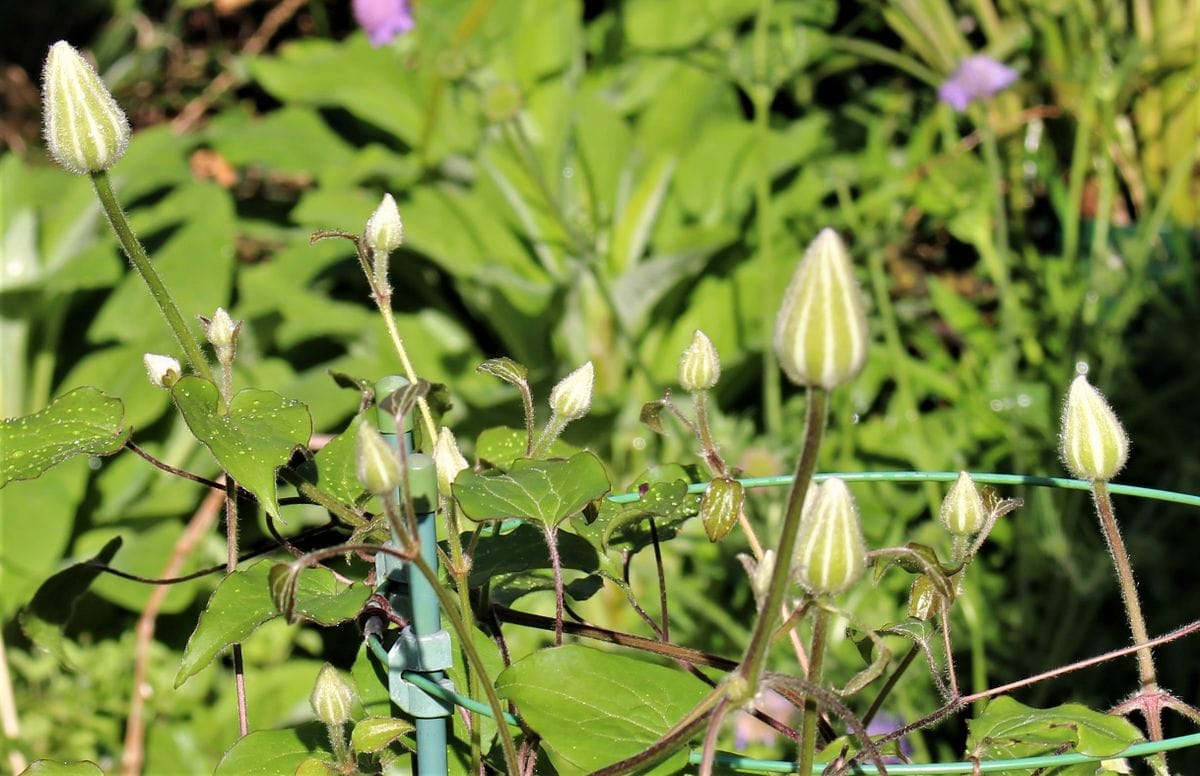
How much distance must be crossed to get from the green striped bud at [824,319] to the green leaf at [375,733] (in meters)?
0.26

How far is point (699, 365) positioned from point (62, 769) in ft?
1.10

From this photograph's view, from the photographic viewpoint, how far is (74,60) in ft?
1.68

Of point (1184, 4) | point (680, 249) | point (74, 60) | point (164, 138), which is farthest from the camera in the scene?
point (164, 138)

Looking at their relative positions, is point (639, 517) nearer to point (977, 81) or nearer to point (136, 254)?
point (136, 254)

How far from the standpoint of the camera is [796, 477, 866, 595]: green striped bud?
1.26 feet

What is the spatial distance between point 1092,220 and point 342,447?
6.08ft

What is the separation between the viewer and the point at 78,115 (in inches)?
20.4

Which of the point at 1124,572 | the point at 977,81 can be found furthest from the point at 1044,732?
the point at 977,81

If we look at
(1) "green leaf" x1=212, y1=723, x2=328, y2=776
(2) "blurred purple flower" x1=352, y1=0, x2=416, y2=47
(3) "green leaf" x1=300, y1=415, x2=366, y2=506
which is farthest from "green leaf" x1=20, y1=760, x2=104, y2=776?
(2) "blurred purple flower" x1=352, y1=0, x2=416, y2=47

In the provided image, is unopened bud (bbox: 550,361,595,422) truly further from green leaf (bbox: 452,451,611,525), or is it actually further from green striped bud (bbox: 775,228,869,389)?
green striped bud (bbox: 775,228,869,389)

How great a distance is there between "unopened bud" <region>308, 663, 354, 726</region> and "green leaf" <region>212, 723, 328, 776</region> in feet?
0.17

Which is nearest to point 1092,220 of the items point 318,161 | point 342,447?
point 318,161

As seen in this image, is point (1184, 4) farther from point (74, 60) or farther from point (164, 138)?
point (74, 60)

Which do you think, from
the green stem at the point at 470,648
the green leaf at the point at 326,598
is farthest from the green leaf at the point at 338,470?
the green stem at the point at 470,648
